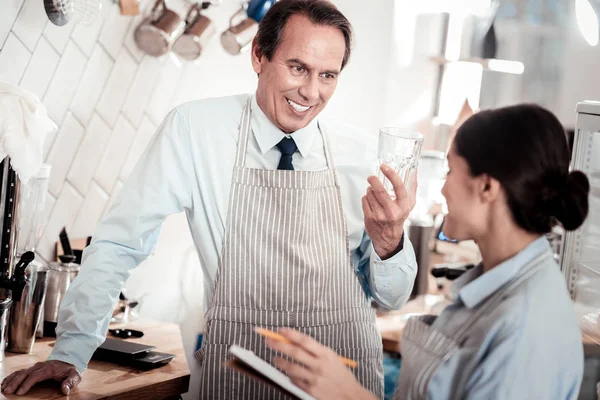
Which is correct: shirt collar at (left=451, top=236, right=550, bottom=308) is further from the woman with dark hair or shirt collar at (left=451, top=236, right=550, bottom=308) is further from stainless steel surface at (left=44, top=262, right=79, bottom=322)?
stainless steel surface at (left=44, top=262, right=79, bottom=322)

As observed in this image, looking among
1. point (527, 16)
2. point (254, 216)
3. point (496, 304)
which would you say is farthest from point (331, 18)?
point (527, 16)

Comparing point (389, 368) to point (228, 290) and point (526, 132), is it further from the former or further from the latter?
point (526, 132)

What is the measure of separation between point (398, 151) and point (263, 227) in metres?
0.44

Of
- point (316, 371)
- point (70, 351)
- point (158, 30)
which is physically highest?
point (158, 30)

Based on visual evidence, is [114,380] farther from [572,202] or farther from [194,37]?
[194,37]

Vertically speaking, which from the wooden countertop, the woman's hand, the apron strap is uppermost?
the apron strap

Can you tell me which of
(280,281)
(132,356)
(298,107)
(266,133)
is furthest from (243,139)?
(132,356)

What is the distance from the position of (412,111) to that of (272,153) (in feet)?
7.55

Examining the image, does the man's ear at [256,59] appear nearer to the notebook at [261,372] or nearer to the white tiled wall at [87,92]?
the white tiled wall at [87,92]

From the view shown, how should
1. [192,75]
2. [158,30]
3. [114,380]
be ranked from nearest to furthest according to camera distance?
[114,380] < [158,30] < [192,75]

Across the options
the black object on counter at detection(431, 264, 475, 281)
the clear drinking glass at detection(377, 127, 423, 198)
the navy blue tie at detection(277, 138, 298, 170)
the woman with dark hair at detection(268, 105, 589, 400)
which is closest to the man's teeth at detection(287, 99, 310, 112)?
the navy blue tie at detection(277, 138, 298, 170)

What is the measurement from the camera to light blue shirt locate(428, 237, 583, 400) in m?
1.20

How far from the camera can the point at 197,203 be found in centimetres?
204

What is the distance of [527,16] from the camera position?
435cm
